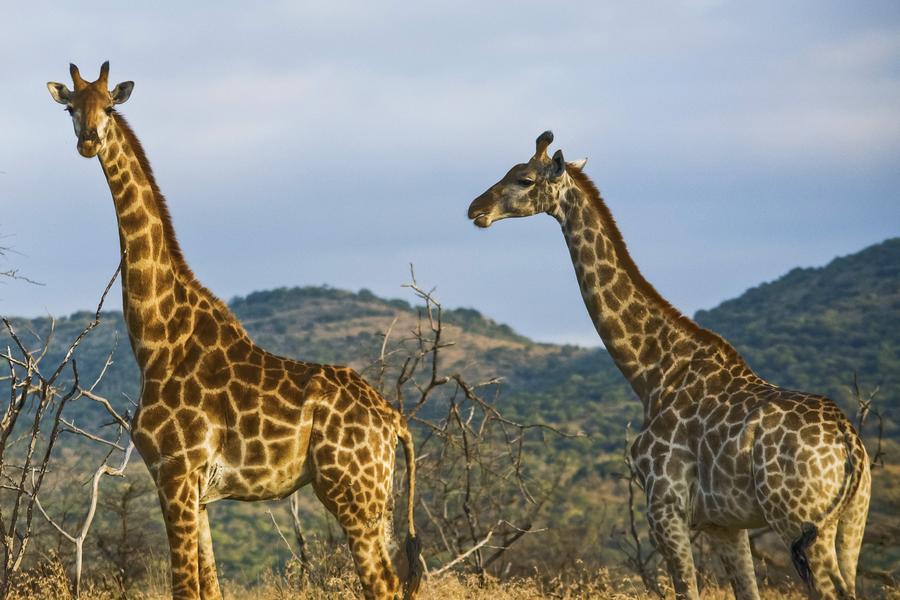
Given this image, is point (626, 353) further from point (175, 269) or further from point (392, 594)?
point (175, 269)

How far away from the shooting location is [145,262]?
28.5 feet

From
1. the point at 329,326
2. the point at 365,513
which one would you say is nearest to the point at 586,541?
the point at 365,513

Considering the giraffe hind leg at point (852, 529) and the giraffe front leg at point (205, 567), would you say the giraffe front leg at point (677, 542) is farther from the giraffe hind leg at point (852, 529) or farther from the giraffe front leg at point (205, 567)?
the giraffe front leg at point (205, 567)

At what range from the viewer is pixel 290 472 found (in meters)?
8.34

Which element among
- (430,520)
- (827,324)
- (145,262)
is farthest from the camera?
(827,324)

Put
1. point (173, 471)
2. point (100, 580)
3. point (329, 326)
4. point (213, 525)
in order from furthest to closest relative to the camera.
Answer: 1. point (329, 326)
2. point (213, 525)
3. point (100, 580)
4. point (173, 471)

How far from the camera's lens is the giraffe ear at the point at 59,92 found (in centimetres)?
858

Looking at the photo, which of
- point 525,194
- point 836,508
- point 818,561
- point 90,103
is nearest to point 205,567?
point 90,103

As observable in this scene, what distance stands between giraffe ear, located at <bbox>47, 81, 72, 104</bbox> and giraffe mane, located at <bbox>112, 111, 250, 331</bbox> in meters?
0.37

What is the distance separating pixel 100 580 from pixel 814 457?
924cm

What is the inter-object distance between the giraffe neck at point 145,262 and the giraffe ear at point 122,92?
16 cm

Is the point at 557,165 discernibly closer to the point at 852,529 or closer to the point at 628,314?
the point at 628,314

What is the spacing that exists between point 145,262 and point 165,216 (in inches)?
16.0

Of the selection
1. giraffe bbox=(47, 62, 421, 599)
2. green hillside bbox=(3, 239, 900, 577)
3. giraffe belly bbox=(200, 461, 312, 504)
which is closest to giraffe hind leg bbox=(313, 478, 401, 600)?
giraffe bbox=(47, 62, 421, 599)
